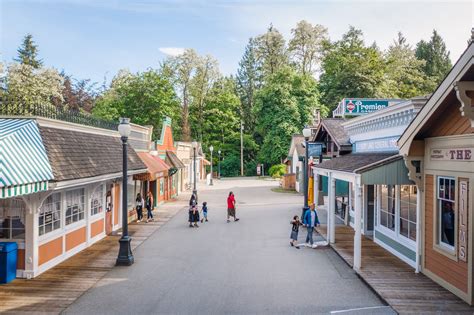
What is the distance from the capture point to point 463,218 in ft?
27.9

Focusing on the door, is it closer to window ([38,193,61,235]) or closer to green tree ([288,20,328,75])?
window ([38,193,61,235])

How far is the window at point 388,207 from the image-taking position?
1316 cm

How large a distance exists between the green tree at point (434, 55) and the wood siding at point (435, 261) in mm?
60091

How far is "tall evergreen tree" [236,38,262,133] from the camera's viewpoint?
211 ft

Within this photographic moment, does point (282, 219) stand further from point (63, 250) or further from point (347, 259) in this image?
point (63, 250)

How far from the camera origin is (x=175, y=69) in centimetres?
5656

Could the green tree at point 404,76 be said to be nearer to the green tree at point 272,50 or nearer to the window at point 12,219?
the green tree at point 272,50

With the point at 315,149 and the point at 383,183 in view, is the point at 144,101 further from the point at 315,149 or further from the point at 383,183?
the point at 383,183

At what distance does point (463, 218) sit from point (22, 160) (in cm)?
994

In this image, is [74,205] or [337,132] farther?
[337,132]

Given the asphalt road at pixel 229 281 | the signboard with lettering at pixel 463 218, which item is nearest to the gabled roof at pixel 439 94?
the signboard with lettering at pixel 463 218

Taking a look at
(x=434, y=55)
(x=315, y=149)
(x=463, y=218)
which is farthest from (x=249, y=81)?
(x=463, y=218)

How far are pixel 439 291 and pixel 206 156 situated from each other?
51202mm

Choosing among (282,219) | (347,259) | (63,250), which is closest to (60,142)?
(63,250)
